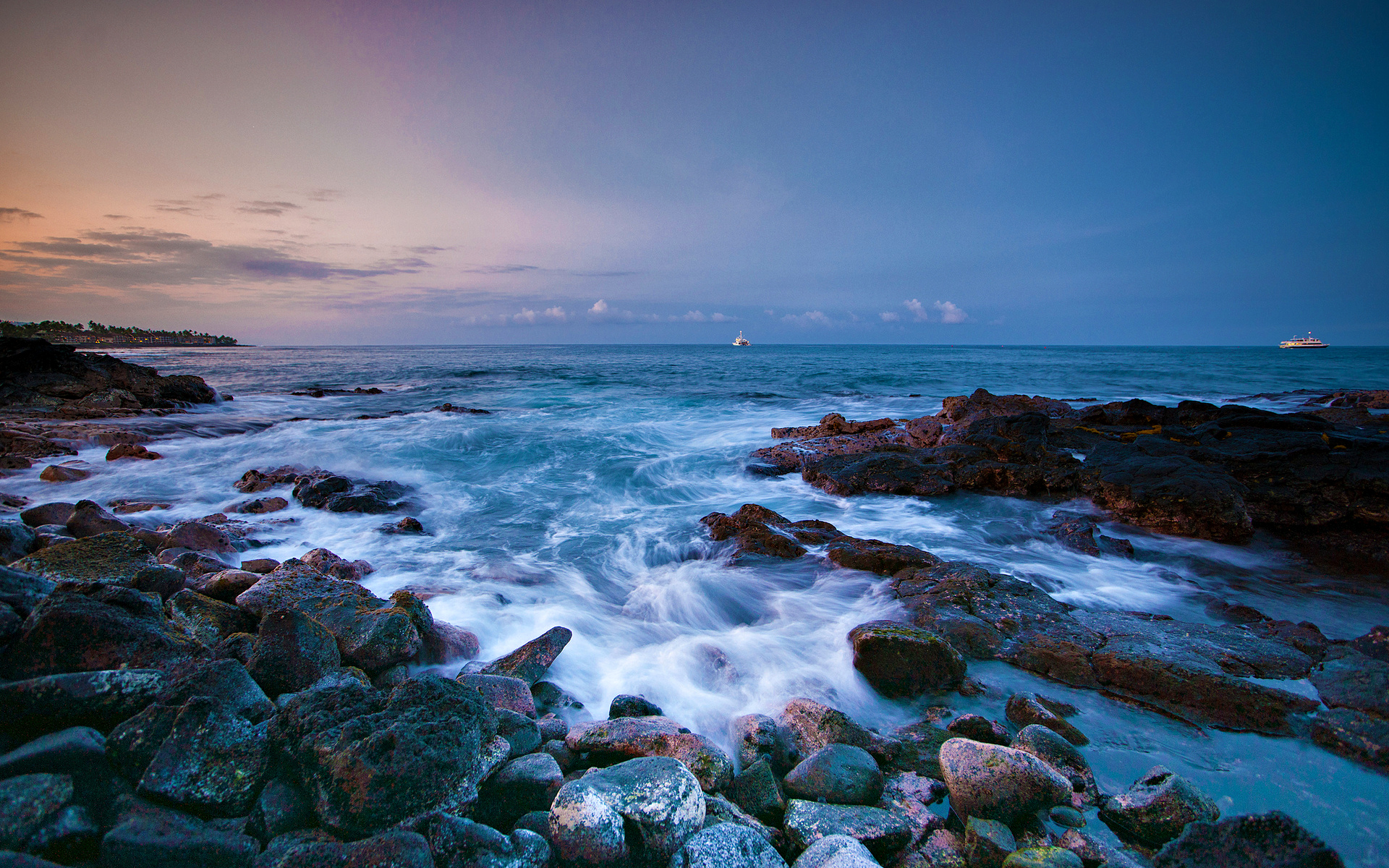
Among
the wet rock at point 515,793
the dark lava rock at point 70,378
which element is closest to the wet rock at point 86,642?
the wet rock at point 515,793

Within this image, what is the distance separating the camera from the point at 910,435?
11688 millimetres

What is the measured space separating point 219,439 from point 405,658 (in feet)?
42.3

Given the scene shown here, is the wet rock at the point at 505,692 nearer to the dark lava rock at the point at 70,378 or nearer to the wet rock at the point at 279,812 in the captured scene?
the wet rock at the point at 279,812

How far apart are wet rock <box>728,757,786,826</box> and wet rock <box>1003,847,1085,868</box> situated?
3.05 ft

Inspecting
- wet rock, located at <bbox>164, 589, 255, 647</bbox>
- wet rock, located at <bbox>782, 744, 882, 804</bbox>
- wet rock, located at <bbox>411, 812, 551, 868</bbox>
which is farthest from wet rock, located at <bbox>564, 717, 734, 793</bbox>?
wet rock, located at <bbox>164, 589, 255, 647</bbox>

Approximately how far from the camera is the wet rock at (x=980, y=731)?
316cm

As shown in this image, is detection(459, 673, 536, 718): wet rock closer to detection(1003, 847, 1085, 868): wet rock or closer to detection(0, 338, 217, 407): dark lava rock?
detection(1003, 847, 1085, 868): wet rock

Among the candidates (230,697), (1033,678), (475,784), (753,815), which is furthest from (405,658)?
(1033,678)

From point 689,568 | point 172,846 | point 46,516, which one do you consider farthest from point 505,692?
point 46,516

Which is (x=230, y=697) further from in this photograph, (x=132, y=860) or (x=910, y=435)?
(x=910, y=435)

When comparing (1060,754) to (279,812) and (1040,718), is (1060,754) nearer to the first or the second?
(1040,718)

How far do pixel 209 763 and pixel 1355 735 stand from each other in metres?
5.71

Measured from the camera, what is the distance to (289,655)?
286cm

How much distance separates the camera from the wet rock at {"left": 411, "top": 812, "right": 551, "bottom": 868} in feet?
6.39
